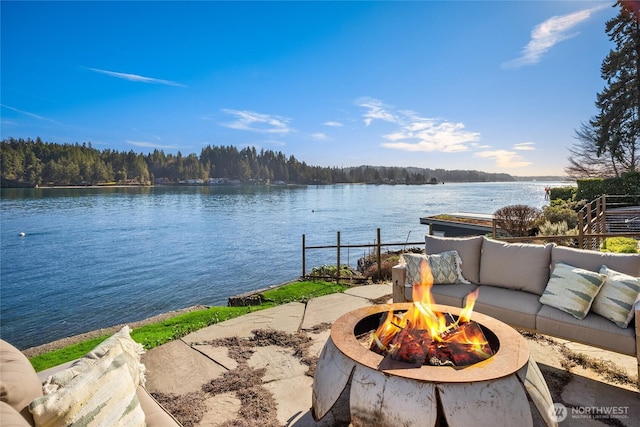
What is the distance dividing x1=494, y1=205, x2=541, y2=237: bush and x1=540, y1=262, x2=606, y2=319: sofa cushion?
9.90m

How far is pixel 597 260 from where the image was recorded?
10.3ft

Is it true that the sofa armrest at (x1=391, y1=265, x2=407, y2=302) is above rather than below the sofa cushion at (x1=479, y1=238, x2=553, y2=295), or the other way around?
below

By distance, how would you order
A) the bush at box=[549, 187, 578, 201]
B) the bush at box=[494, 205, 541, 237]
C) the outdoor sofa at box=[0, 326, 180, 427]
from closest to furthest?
the outdoor sofa at box=[0, 326, 180, 427]
the bush at box=[494, 205, 541, 237]
the bush at box=[549, 187, 578, 201]

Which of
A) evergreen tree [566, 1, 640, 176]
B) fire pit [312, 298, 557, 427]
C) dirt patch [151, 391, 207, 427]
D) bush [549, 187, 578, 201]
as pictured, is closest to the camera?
fire pit [312, 298, 557, 427]

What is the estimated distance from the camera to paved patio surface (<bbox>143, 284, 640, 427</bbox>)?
2303 millimetres

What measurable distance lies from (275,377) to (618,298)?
9.69 ft

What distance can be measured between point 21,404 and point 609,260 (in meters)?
4.31

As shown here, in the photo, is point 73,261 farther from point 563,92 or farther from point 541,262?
point 563,92

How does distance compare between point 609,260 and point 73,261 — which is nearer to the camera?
point 609,260

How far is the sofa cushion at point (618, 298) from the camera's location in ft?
8.64

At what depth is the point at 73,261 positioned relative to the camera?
15008 mm

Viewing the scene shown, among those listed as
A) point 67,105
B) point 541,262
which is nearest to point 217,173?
point 67,105

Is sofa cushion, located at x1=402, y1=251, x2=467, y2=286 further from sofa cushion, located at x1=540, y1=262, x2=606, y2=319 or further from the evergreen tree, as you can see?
the evergreen tree

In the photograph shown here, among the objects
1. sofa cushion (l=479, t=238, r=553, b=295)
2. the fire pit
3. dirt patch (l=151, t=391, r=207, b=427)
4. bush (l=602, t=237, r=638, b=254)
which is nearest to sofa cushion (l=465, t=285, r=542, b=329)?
sofa cushion (l=479, t=238, r=553, b=295)
